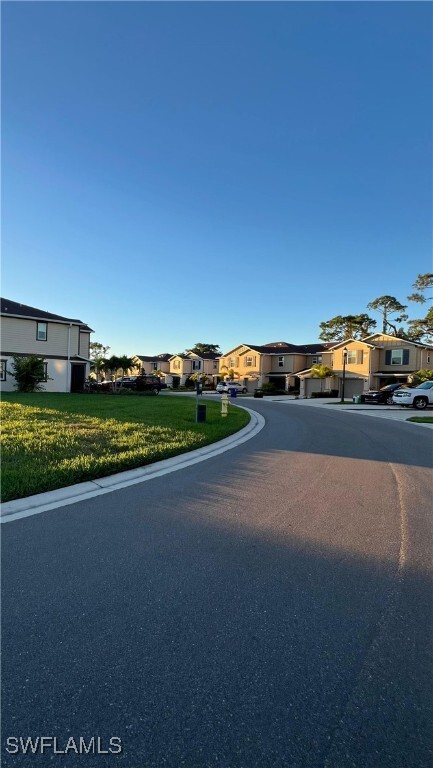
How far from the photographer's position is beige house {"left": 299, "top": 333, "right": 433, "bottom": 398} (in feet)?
123

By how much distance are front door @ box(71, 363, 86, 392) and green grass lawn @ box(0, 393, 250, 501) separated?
16242mm

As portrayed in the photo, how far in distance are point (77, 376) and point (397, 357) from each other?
30243 millimetres

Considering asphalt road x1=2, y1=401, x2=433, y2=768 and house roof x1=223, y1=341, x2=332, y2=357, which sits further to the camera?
house roof x1=223, y1=341, x2=332, y2=357

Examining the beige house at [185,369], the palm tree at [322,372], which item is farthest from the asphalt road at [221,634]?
the beige house at [185,369]

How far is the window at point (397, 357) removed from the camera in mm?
37812

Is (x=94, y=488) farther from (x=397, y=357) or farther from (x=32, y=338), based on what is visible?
(x=397, y=357)

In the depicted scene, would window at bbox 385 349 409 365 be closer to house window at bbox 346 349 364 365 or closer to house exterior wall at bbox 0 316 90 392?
house window at bbox 346 349 364 365

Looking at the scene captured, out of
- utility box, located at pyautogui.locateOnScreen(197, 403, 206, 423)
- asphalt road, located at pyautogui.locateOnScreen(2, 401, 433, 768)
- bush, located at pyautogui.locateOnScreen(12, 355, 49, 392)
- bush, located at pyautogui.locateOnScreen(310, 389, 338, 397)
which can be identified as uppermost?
bush, located at pyautogui.locateOnScreen(12, 355, 49, 392)

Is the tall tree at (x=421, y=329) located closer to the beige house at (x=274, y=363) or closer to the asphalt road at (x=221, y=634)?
the beige house at (x=274, y=363)

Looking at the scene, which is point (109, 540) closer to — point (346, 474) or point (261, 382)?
point (346, 474)

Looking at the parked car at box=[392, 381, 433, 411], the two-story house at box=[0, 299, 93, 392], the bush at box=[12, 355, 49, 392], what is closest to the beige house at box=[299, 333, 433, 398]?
the parked car at box=[392, 381, 433, 411]

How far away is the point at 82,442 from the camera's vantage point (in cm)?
797

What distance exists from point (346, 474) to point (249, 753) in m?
5.43

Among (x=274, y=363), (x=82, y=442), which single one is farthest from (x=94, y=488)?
(x=274, y=363)
